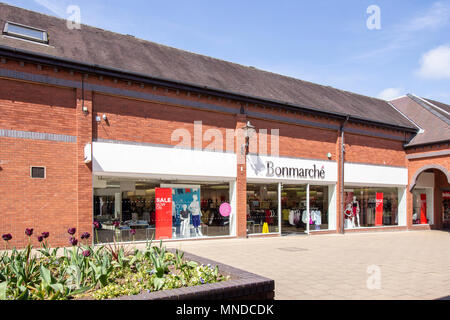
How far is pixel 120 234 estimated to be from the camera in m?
13.7

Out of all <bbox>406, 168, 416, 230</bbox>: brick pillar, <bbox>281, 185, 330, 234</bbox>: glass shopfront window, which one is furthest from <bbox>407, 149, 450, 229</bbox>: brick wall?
<bbox>281, 185, 330, 234</bbox>: glass shopfront window

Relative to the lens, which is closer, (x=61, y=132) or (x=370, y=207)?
(x=61, y=132)

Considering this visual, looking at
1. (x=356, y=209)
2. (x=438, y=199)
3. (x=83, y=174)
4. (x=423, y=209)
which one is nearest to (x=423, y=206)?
(x=423, y=209)

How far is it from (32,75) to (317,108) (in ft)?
41.7

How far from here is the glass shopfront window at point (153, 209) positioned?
533 inches

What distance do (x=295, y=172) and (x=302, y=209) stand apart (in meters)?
2.01

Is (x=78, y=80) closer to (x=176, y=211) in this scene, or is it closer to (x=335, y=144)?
(x=176, y=211)

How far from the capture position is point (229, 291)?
4934 millimetres

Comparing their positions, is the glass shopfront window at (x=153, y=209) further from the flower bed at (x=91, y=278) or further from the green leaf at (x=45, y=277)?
the green leaf at (x=45, y=277)

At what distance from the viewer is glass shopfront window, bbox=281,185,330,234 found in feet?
60.6

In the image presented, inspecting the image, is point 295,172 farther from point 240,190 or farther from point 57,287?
point 57,287

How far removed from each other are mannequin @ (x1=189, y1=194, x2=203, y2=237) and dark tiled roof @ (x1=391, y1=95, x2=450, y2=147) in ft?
45.8

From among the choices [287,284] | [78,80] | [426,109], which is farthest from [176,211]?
[426,109]

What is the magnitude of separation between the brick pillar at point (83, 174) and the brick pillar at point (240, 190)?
20.5ft
